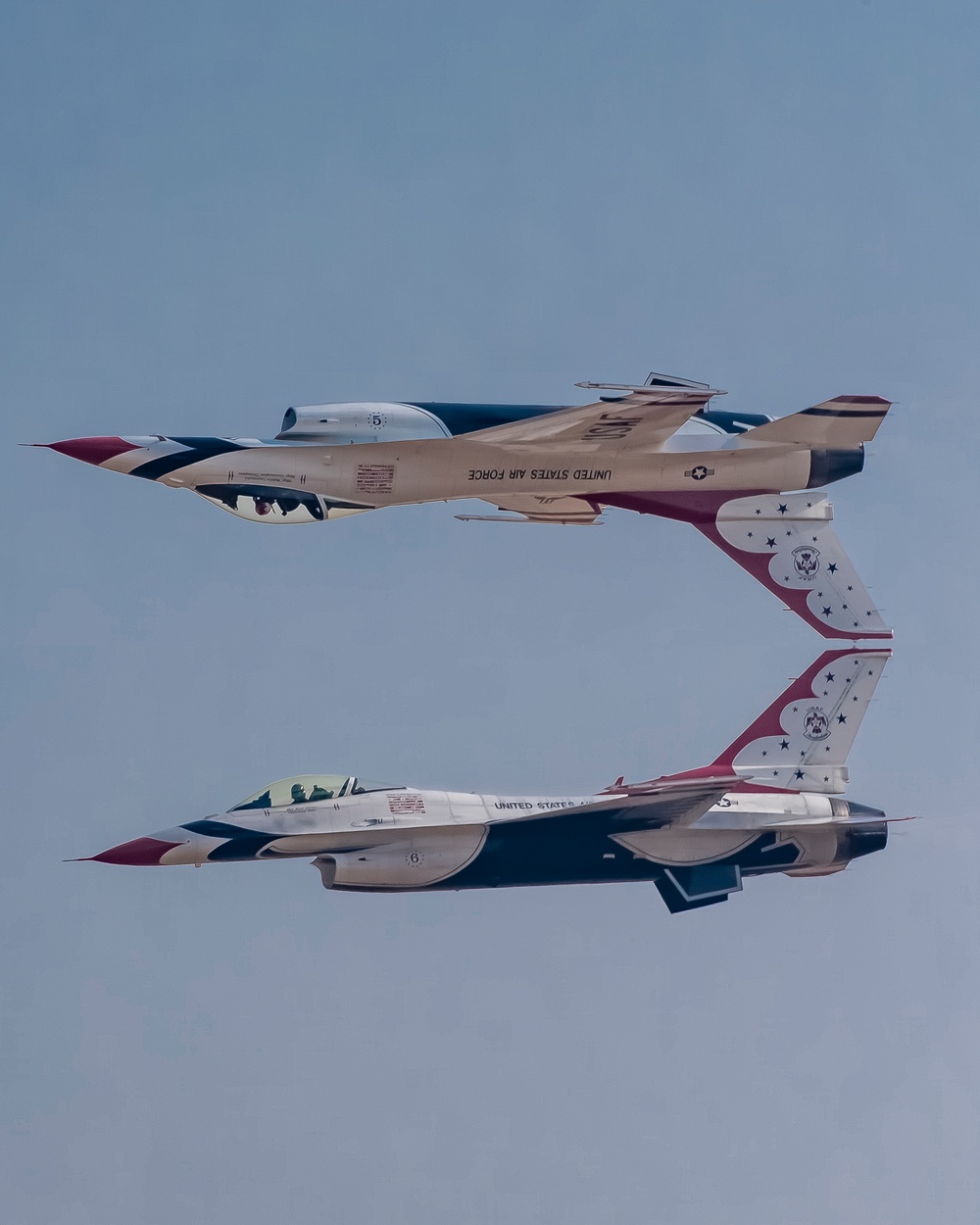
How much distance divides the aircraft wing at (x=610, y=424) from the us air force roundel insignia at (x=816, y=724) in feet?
14.1

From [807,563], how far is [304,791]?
7271 millimetres

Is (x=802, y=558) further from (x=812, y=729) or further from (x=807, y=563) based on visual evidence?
(x=812, y=729)

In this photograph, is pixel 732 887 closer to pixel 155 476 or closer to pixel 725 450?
pixel 725 450

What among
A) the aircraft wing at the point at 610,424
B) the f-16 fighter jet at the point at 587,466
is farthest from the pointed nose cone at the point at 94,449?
the aircraft wing at the point at 610,424

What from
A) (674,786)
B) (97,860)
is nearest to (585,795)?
(674,786)

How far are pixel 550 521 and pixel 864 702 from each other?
4778 millimetres

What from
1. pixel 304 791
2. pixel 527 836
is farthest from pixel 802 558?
pixel 304 791

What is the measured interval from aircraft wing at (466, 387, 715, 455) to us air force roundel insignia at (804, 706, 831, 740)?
14.1 feet

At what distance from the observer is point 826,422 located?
33312 mm

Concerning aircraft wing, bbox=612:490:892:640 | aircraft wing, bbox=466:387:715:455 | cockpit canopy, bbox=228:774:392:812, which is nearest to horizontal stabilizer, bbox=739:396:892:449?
aircraft wing, bbox=612:490:892:640

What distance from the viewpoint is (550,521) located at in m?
33.5

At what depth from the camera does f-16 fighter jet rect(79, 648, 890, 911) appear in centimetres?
3188

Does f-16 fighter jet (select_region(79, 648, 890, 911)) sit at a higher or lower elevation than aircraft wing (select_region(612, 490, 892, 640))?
lower

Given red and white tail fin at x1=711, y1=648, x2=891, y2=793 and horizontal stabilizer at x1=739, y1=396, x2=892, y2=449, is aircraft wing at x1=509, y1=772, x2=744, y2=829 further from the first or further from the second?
horizontal stabilizer at x1=739, y1=396, x2=892, y2=449
